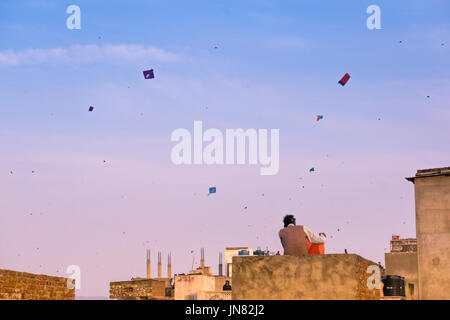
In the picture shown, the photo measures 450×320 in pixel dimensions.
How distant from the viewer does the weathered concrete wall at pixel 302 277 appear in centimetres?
1080

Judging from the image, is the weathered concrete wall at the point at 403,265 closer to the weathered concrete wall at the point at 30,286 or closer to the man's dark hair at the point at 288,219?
the weathered concrete wall at the point at 30,286

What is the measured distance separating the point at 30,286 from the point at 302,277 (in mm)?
7980

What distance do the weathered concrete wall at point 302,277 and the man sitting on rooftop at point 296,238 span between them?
0.69 meters

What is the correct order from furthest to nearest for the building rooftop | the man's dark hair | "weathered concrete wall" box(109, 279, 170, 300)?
"weathered concrete wall" box(109, 279, 170, 300) < the building rooftop < the man's dark hair

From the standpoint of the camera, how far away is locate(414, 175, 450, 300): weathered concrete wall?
2672 centimetres

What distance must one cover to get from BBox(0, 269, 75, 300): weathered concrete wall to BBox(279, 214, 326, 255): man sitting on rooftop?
6.97 meters

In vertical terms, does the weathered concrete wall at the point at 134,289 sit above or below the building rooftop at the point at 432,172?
below

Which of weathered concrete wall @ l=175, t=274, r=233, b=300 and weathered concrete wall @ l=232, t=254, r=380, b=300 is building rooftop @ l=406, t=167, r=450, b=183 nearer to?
weathered concrete wall @ l=232, t=254, r=380, b=300

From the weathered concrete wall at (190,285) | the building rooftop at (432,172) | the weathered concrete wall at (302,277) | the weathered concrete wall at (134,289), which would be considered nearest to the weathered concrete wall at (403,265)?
the weathered concrete wall at (190,285)

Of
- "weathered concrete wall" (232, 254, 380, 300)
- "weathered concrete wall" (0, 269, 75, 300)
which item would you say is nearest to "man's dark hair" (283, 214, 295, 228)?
"weathered concrete wall" (232, 254, 380, 300)
